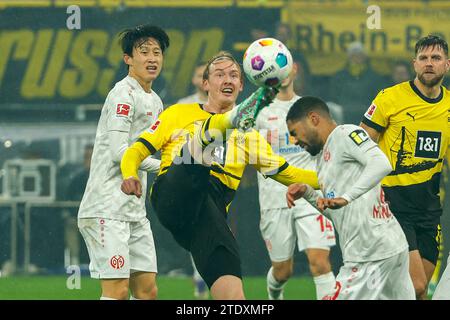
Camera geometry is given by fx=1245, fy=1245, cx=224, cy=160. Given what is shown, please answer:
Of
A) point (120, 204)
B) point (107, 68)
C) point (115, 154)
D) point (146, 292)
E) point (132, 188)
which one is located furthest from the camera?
→ point (107, 68)

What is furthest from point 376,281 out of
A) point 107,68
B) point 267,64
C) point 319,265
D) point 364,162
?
point 107,68

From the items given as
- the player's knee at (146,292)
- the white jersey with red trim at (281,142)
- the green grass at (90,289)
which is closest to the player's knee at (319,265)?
the white jersey with red trim at (281,142)

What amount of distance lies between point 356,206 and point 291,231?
3.76 m

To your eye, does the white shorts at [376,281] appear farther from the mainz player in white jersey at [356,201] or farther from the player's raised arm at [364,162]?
the player's raised arm at [364,162]

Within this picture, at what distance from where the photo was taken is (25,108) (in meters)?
14.3

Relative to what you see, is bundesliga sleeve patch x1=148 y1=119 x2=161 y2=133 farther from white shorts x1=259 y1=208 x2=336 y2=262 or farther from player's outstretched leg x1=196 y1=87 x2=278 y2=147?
white shorts x1=259 y1=208 x2=336 y2=262

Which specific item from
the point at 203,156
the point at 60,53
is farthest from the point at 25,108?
the point at 203,156

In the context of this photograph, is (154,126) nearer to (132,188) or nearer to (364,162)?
(132,188)

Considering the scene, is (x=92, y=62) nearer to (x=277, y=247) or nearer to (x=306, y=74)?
(x=306, y=74)

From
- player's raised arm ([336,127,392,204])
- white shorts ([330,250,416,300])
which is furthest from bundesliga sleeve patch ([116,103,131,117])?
white shorts ([330,250,416,300])

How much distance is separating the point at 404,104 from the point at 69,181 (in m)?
5.60

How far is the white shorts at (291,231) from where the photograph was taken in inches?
449

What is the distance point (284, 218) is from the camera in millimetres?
11844

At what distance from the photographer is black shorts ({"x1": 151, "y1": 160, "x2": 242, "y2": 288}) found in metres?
7.91
